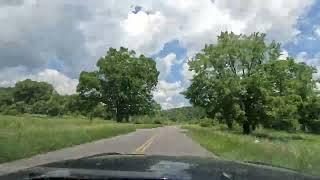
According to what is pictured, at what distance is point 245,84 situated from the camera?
77750 mm

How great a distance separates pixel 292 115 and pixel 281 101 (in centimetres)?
451

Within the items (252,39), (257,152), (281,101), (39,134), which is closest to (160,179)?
(257,152)

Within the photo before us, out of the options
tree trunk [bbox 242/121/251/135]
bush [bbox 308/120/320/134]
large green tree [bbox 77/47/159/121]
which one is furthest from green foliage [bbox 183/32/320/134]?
large green tree [bbox 77/47/159/121]

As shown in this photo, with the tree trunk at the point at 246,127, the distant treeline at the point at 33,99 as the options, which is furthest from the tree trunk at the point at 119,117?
the tree trunk at the point at 246,127

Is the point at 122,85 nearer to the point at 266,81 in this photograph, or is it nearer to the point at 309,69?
the point at 309,69

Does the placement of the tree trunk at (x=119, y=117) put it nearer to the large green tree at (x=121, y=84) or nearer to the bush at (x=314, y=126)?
the large green tree at (x=121, y=84)

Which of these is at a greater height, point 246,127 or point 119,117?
point 119,117

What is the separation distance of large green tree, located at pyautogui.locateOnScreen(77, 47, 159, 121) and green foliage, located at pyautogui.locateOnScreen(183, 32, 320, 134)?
52.2 metres

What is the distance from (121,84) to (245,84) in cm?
6026

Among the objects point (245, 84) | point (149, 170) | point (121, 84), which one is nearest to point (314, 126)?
point (121, 84)

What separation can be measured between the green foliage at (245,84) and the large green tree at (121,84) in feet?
171

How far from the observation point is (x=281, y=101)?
252 ft

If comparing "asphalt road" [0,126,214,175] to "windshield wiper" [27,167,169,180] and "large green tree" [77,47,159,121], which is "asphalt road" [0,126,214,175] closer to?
"windshield wiper" [27,167,169,180]

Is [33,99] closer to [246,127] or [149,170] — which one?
[246,127]
